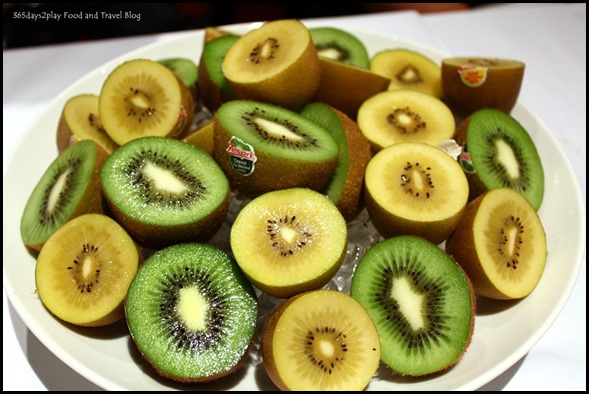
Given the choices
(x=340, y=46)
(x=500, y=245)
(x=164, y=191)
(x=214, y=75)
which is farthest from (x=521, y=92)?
(x=164, y=191)

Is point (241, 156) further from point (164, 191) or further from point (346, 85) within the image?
point (346, 85)

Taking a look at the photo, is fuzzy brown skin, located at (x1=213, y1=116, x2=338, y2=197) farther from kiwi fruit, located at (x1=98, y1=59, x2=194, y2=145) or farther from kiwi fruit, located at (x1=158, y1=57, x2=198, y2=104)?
kiwi fruit, located at (x1=158, y1=57, x2=198, y2=104)

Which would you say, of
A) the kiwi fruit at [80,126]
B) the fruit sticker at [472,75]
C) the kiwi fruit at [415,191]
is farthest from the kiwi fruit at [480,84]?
the kiwi fruit at [80,126]

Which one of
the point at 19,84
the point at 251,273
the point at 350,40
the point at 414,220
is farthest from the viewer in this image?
the point at 19,84

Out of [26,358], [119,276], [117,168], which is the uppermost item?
[117,168]

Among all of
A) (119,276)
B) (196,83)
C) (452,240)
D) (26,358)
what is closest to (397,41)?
(196,83)

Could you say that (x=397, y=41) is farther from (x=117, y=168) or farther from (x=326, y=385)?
(x=326, y=385)

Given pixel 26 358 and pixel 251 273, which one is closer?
pixel 251 273

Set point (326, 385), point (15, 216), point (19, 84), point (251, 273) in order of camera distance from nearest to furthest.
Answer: point (326, 385), point (251, 273), point (15, 216), point (19, 84)
